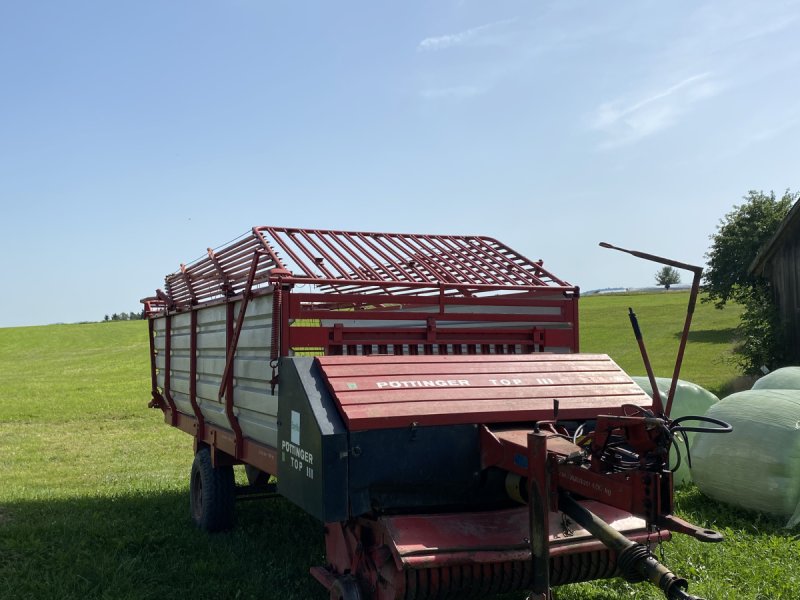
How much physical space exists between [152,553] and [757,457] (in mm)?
5281

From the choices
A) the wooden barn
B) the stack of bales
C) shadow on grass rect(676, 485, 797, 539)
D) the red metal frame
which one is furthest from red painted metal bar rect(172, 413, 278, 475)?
the wooden barn

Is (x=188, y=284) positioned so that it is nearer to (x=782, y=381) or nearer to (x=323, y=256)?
(x=323, y=256)

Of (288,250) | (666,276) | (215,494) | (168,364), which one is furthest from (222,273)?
(666,276)

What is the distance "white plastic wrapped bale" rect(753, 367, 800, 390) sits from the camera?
900 cm

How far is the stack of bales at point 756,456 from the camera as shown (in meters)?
6.53

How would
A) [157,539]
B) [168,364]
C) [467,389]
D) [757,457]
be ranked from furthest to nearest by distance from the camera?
[168,364], [757,457], [157,539], [467,389]

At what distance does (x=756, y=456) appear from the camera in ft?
21.9

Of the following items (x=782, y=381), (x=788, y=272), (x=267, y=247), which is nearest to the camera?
(x=267, y=247)

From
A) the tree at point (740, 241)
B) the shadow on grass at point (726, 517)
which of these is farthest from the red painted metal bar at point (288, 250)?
the tree at point (740, 241)

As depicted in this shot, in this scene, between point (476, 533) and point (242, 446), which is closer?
point (476, 533)

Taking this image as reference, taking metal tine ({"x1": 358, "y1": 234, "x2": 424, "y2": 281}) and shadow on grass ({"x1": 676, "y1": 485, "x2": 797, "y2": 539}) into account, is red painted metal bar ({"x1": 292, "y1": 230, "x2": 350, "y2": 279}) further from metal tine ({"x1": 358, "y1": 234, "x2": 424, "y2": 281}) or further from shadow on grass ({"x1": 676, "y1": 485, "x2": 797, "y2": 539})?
shadow on grass ({"x1": 676, "y1": 485, "x2": 797, "y2": 539})

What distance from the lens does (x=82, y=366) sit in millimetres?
29828

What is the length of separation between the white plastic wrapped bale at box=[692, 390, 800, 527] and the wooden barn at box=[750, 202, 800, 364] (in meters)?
8.62

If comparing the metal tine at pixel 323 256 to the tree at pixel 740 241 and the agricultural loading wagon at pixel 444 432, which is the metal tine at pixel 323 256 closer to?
the agricultural loading wagon at pixel 444 432
